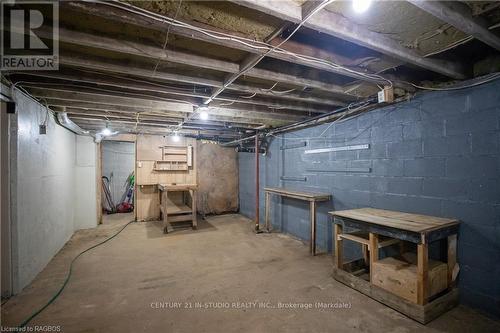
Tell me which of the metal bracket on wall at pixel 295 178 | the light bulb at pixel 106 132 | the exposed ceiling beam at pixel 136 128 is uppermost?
the exposed ceiling beam at pixel 136 128

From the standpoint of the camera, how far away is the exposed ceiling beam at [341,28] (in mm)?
1292

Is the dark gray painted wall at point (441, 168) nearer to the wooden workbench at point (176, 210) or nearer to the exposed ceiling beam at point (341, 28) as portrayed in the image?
the exposed ceiling beam at point (341, 28)

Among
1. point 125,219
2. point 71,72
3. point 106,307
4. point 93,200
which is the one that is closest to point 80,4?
point 71,72

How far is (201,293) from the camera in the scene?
246cm

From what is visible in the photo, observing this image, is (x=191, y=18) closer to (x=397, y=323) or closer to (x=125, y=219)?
(x=397, y=323)

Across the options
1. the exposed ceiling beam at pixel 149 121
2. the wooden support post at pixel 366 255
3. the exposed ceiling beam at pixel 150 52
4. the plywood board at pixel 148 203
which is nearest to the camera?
the exposed ceiling beam at pixel 150 52

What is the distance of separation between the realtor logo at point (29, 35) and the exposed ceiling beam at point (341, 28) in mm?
1198

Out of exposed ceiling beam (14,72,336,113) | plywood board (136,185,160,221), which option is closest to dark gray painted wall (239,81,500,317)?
exposed ceiling beam (14,72,336,113)

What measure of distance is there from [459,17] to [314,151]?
8.61ft

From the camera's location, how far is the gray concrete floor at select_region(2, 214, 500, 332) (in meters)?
1.96

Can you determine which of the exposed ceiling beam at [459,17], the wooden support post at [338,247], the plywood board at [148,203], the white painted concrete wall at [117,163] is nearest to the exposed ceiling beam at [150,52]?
the exposed ceiling beam at [459,17]

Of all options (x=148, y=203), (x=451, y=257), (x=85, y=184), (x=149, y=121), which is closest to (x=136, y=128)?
(x=149, y=121)

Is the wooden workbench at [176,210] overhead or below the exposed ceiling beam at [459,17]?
below

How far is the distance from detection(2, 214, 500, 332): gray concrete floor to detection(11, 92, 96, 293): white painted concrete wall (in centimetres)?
24
